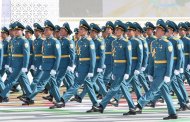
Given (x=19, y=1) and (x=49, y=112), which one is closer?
(x=49, y=112)

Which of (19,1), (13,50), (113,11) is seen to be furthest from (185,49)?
(113,11)

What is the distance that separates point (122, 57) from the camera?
1330cm

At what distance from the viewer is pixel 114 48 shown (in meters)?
13.4

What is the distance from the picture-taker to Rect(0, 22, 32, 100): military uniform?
1538 cm

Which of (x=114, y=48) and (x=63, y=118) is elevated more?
(x=114, y=48)

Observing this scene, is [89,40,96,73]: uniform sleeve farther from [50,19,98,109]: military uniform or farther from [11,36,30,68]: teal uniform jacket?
[11,36,30,68]: teal uniform jacket

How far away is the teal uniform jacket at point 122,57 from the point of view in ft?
43.2

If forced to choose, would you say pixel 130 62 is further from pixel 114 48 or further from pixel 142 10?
pixel 142 10

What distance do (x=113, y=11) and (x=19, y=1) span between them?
9.95 m

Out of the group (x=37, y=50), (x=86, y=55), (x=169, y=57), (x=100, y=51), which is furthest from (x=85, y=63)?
(x=37, y=50)

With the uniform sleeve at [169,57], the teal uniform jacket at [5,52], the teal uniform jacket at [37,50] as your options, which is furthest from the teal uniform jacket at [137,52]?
the teal uniform jacket at [5,52]

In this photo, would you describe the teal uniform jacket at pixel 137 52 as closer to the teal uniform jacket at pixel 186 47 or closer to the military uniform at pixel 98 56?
the military uniform at pixel 98 56

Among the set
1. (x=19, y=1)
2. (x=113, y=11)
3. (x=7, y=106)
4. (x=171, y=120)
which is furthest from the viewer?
(x=113, y=11)

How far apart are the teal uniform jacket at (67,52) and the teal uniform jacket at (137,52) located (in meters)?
1.80
